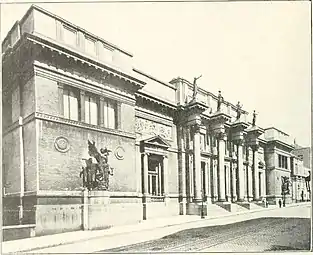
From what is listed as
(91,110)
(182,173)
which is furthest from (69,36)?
(182,173)

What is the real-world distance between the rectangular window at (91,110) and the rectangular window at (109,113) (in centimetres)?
10

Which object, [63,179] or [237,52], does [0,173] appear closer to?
[63,179]

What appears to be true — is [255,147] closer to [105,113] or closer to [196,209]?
[196,209]

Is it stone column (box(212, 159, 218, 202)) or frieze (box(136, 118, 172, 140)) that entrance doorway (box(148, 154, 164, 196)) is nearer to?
frieze (box(136, 118, 172, 140))

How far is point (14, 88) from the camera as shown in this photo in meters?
2.88

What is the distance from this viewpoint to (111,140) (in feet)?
10.8

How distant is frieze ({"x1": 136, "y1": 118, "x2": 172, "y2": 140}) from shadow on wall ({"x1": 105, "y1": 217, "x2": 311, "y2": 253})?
3.04 feet

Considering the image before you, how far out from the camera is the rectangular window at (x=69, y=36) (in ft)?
9.87

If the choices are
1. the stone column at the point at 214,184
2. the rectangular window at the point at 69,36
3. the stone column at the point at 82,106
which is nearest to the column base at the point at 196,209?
the stone column at the point at 214,184

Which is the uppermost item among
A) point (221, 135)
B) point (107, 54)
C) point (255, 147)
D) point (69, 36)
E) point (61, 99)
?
point (69, 36)

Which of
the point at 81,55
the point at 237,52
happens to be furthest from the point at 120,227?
the point at 237,52

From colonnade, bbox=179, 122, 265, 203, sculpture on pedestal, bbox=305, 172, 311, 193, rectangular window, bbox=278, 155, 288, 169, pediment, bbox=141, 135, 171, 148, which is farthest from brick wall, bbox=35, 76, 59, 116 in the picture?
rectangular window, bbox=278, 155, 288, 169

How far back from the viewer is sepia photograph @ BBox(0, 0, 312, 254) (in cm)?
288

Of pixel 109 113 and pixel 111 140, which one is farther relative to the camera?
pixel 109 113
